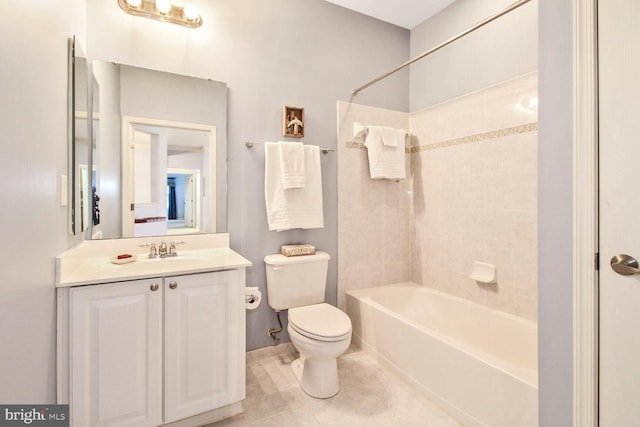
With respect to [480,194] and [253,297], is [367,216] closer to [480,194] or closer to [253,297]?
[480,194]

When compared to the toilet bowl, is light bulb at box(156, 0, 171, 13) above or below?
above

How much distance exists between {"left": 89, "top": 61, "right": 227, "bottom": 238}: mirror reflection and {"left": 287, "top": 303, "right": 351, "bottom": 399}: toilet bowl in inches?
33.9

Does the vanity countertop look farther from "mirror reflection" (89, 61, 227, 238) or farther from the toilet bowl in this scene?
the toilet bowl

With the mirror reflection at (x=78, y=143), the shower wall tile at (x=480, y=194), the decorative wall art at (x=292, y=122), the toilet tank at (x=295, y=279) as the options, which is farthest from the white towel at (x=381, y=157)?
the mirror reflection at (x=78, y=143)

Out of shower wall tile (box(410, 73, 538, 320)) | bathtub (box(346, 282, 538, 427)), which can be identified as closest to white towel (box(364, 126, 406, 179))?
shower wall tile (box(410, 73, 538, 320))

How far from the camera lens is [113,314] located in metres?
1.29

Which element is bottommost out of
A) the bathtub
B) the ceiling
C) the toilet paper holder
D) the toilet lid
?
the bathtub

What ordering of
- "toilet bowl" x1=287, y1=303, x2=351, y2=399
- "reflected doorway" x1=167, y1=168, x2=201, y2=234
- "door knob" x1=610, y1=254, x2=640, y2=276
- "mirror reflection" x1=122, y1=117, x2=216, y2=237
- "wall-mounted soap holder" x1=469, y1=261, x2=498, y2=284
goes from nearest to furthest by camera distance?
1. "door knob" x1=610, y1=254, x2=640, y2=276
2. "toilet bowl" x1=287, y1=303, x2=351, y2=399
3. "mirror reflection" x1=122, y1=117, x2=216, y2=237
4. "reflected doorway" x1=167, y1=168, x2=201, y2=234
5. "wall-mounted soap holder" x1=469, y1=261, x2=498, y2=284

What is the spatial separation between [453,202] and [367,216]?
2.25 ft

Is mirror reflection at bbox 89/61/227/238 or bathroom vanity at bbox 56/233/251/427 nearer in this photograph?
bathroom vanity at bbox 56/233/251/427

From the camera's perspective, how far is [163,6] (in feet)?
5.80

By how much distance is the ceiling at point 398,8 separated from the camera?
2387 millimetres

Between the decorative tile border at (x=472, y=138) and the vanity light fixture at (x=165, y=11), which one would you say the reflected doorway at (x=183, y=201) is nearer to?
the vanity light fixture at (x=165, y=11)

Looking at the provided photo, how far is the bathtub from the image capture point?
1.37 m
